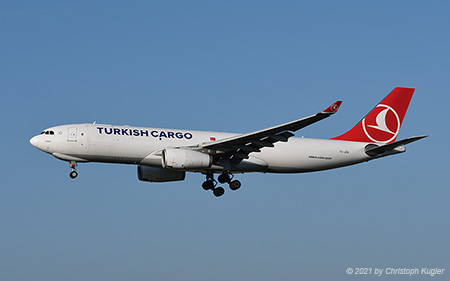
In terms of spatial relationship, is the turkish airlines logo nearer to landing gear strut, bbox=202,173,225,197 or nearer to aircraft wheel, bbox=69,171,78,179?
landing gear strut, bbox=202,173,225,197

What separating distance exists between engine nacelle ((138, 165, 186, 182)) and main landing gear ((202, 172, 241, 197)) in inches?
74.6

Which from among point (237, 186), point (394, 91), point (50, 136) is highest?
point (394, 91)

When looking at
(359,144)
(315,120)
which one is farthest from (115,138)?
(359,144)

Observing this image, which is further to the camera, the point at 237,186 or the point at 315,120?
the point at 237,186

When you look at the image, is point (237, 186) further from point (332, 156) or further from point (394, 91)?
point (394, 91)

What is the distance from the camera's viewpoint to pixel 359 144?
161 ft

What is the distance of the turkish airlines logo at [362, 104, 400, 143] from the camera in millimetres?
50375

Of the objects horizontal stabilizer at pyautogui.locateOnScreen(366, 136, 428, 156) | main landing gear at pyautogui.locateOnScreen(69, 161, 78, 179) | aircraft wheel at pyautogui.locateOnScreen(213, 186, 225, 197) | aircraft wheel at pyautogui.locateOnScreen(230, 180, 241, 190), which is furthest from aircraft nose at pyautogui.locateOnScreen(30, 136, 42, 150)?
horizontal stabilizer at pyautogui.locateOnScreen(366, 136, 428, 156)

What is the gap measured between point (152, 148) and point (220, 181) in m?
5.40

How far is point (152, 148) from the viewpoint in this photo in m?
44.0

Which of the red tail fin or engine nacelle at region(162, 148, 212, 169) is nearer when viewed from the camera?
engine nacelle at region(162, 148, 212, 169)

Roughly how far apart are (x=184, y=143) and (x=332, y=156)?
31.3 ft

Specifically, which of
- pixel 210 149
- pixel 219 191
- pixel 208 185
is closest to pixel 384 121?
pixel 219 191

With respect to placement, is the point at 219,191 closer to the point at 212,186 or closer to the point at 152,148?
the point at 212,186
